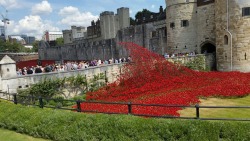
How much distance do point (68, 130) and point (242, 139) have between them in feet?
15.6

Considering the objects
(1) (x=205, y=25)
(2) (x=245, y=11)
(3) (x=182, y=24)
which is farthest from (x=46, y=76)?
(1) (x=205, y=25)

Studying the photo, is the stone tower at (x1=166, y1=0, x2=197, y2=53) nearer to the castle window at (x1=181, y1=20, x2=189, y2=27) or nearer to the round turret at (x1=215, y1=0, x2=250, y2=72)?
the castle window at (x1=181, y1=20, x2=189, y2=27)

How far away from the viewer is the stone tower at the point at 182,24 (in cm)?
2702

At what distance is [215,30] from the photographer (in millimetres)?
25359

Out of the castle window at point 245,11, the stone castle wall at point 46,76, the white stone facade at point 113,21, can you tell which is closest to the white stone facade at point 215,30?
the castle window at point 245,11

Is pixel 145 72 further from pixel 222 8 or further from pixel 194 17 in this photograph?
pixel 194 17

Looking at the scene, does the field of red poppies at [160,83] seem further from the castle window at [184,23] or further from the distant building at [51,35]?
the distant building at [51,35]

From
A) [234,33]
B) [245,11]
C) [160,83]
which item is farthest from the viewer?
[234,33]

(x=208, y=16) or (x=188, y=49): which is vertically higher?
(x=208, y=16)

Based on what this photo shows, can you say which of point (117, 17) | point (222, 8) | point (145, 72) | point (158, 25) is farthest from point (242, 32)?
point (117, 17)

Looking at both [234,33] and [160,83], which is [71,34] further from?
[160,83]

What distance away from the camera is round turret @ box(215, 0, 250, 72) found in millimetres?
21016

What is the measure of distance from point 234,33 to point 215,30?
13.0ft

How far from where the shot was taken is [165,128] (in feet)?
21.7
